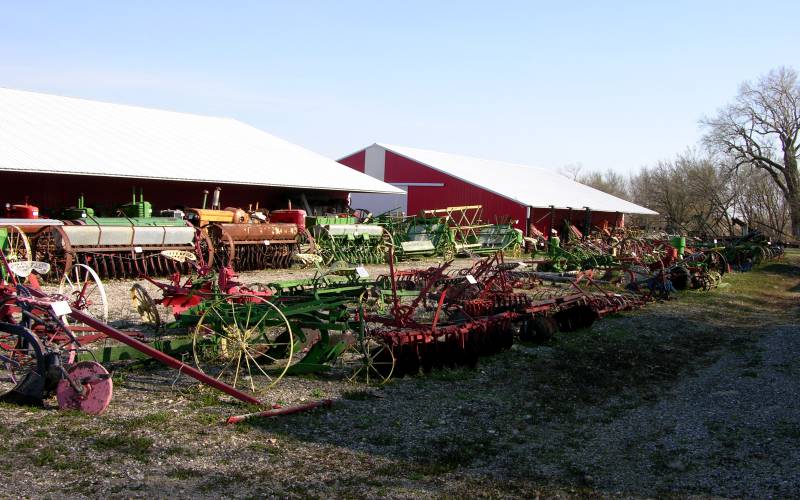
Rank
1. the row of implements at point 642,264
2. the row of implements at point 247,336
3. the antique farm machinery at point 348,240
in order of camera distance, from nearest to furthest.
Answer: the row of implements at point 247,336
the row of implements at point 642,264
the antique farm machinery at point 348,240

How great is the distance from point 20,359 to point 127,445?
108 inches

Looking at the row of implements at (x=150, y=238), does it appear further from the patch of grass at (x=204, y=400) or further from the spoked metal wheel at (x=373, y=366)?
the patch of grass at (x=204, y=400)

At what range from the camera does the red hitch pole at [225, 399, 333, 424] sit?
5.98 metres

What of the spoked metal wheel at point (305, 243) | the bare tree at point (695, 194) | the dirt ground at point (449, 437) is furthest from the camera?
the bare tree at point (695, 194)

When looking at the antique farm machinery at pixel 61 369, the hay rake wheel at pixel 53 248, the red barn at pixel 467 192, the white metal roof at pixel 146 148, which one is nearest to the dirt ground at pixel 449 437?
the antique farm machinery at pixel 61 369

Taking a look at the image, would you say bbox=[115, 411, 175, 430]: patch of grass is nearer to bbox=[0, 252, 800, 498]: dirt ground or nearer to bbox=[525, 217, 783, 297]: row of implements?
bbox=[0, 252, 800, 498]: dirt ground

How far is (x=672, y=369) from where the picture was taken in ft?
30.3

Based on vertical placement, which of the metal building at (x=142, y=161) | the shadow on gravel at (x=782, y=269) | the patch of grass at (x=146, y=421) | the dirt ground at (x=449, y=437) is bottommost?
the dirt ground at (x=449, y=437)

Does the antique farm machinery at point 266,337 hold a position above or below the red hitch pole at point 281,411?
above

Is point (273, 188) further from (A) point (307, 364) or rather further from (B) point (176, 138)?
(A) point (307, 364)

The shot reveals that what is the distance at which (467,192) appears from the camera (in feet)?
111

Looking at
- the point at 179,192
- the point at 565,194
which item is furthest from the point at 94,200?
the point at 565,194

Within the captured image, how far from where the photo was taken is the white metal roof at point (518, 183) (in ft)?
112

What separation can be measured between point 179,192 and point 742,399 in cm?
1750
